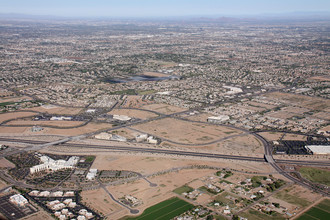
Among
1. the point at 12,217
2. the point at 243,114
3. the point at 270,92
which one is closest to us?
the point at 12,217

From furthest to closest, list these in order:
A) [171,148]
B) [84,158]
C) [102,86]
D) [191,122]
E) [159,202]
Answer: [102,86], [191,122], [171,148], [84,158], [159,202]

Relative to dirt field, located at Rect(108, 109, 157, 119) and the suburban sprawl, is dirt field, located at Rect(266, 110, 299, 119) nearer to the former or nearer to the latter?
the suburban sprawl

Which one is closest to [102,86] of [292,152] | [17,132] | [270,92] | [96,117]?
[96,117]

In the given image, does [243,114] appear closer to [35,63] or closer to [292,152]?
[292,152]

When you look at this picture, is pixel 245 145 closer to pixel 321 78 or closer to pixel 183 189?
pixel 183 189

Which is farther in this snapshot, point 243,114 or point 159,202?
point 243,114

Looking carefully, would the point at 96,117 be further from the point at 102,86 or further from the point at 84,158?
the point at 102,86

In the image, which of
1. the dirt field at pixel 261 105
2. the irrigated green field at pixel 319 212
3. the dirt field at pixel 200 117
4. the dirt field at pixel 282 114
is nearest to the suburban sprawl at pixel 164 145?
the irrigated green field at pixel 319 212

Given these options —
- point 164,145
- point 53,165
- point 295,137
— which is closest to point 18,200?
point 53,165
